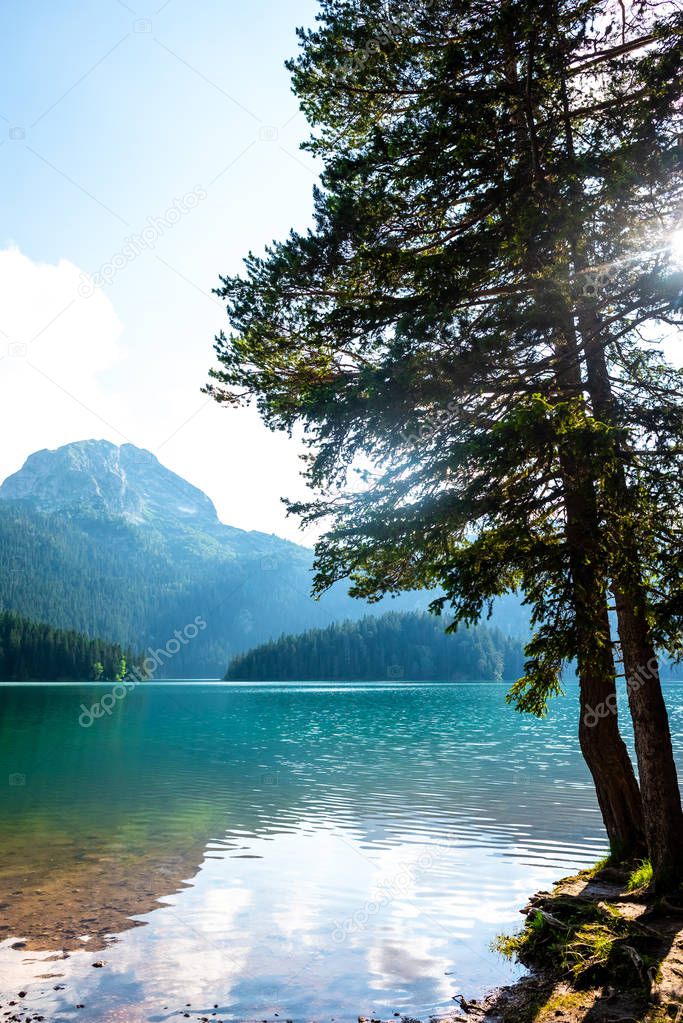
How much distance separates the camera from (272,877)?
16.3 m

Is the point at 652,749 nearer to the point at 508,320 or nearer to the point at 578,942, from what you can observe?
the point at 578,942

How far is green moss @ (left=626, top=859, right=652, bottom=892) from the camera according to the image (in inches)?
444

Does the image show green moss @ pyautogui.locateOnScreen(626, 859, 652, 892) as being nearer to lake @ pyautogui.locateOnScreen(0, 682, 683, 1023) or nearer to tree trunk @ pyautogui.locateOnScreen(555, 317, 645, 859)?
tree trunk @ pyautogui.locateOnScreen(555, 317, 645, 859)

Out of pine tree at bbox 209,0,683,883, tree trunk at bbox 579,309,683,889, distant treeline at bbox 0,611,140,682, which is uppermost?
pine tree at bbox 209,0,683,883

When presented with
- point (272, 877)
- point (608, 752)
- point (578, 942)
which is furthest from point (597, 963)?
point (272, 877)

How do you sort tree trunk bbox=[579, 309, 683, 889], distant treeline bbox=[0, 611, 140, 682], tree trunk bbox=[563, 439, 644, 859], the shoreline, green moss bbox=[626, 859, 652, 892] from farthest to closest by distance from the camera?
distant treeline bbox=[0, 611, 140, 682] → tree trunk bbox=[563, 439, 644, 859] → green moss bbox=[626, 859, 652, 892] → tree trunk bbox=[579, 309, 683, 889] → the shoreline

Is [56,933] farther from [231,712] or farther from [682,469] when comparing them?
[231,712]

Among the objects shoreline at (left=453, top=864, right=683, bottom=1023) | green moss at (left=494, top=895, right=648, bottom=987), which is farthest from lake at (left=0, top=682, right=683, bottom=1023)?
shoreline at (left=453, top=864, right=683, bottom=1023)

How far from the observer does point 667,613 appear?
9617mm

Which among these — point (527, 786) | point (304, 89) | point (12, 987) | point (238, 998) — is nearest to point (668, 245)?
point (304, 89)

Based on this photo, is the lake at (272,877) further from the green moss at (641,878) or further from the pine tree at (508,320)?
the pine tree at (508,320)

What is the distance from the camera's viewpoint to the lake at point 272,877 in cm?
1021

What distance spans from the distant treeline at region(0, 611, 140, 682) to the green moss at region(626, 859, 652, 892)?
7102 inches

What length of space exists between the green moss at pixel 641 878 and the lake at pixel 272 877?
7.91ft
